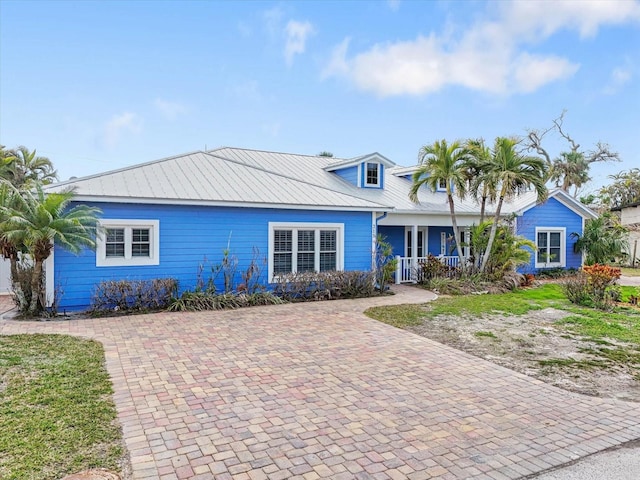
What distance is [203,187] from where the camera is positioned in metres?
12.0

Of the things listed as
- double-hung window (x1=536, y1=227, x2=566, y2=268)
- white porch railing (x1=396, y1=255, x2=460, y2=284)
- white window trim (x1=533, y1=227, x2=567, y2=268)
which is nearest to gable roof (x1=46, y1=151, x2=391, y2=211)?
white porch railing (x1=396, y1=255, x2=460, y2=284)

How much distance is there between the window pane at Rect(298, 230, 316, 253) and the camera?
12930mm

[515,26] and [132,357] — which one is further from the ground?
[515,26]

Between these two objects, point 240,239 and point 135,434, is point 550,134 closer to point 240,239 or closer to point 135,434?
point 240,239

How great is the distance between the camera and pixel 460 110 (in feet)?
76.0

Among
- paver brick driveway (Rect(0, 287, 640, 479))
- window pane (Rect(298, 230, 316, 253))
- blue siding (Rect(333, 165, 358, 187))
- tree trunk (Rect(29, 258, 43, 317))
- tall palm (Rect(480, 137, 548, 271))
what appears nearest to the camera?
paver brick driveway (Rect(0, 287, 640, 479))

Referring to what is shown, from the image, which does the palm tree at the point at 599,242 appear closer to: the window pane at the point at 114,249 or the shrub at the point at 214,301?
the shrub at the point at 214,301

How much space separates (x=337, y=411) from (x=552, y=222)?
17.5 m

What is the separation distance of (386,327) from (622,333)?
179 inches

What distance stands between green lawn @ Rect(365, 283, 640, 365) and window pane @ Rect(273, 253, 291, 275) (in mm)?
2979

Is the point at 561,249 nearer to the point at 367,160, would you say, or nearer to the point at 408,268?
the point at 408,268

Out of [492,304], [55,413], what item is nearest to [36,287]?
[55,413]

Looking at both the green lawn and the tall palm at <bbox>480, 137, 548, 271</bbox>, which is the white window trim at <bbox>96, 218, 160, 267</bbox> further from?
the tall palm at <bbox>480, 137, 548, 271</bbox>

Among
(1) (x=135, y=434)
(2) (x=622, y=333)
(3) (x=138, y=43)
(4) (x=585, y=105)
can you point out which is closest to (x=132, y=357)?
(1) (x=135, y=434)
